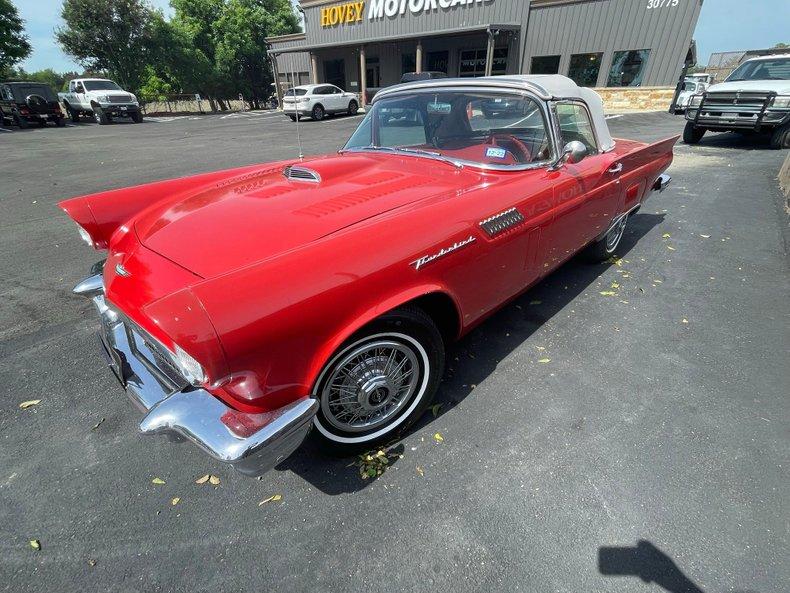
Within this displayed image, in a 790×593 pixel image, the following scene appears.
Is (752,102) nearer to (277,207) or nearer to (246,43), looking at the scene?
(277,207)

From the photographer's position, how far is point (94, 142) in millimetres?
13906

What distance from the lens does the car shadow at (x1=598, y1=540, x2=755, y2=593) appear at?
5.05ft

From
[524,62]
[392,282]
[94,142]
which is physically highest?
[524,62]

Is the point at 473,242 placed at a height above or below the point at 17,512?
above

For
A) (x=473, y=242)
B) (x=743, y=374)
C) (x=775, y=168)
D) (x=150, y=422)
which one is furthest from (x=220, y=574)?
(x=775, y=168)

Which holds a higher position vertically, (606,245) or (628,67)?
(628,67)

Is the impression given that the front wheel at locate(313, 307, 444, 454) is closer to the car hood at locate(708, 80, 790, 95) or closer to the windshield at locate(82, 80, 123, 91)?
the car hood at locate(708, 80, 790, 95)

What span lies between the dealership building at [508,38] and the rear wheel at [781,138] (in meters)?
9.57

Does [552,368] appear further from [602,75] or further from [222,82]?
[222,82]

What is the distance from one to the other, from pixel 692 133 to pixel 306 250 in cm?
1308

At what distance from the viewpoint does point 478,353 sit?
2.84 m

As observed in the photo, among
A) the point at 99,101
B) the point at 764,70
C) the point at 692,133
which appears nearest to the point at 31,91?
the point at 99,101

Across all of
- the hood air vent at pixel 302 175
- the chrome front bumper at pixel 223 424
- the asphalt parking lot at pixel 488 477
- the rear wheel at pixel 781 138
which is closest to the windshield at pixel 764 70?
the rear wheel at pixel 781 138

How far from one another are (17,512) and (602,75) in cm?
2334
